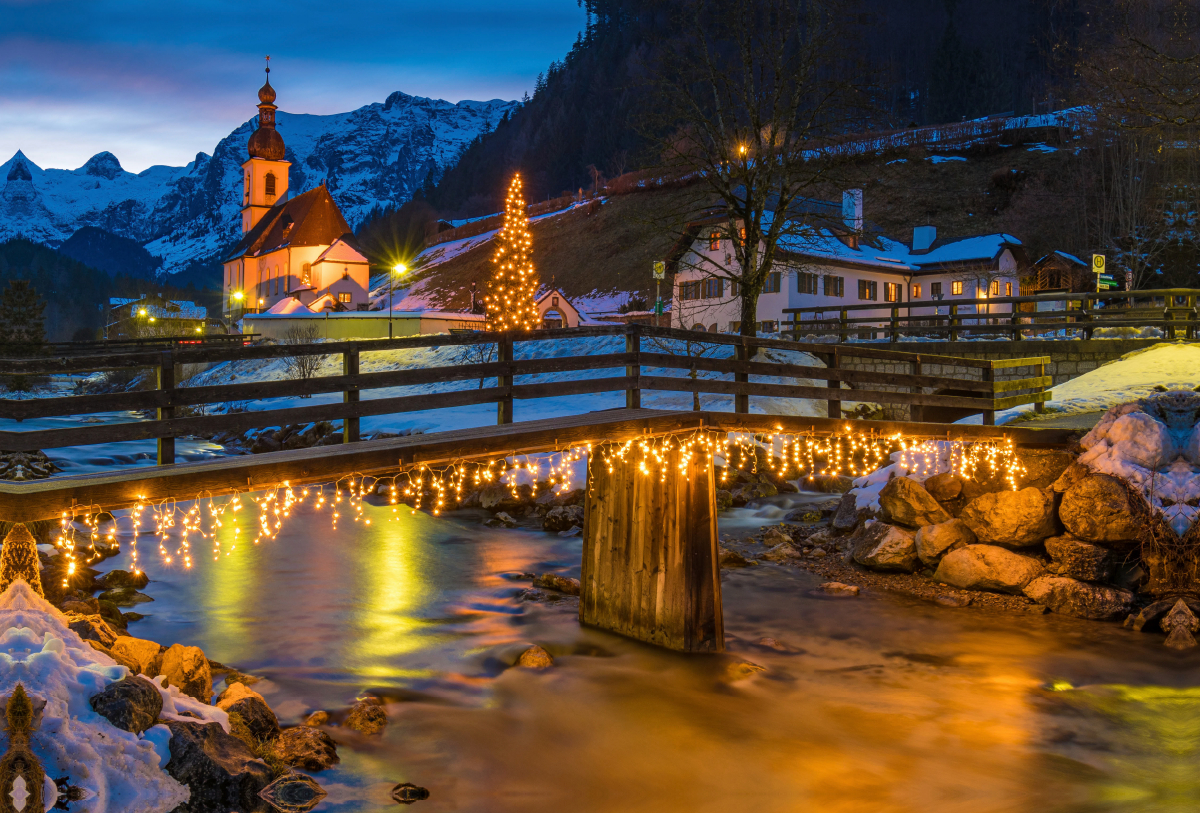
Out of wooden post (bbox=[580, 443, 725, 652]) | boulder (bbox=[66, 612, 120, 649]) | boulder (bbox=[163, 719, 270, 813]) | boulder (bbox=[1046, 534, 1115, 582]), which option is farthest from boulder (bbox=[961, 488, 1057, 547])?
boulder (bbox=[66, 612, 120, 649])

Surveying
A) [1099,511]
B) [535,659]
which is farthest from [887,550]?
[535,659]

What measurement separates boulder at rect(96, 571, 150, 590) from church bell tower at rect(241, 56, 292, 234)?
326ft

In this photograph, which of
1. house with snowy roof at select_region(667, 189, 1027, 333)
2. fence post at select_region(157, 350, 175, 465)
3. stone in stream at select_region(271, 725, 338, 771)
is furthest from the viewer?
house with snowy roof at select_region(667, 189, 1027, 333)

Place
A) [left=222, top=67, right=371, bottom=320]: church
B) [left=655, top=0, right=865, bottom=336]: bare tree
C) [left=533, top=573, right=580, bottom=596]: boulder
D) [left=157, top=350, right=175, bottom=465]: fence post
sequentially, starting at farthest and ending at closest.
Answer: [left=222, top=67, right=371, bottom=320]: church, [left=655, top=0, right=865, bottom=336]: bare tree, [left=533, top=573, right=580, bottom=596]: boulder, [left=157, top=350, right=175, bottom=465]: fence post

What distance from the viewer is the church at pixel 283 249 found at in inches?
3118

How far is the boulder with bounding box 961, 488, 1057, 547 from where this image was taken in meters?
12.7

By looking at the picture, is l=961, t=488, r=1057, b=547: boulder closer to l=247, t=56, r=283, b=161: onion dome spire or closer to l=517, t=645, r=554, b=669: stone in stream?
l=517, t=645, r=554, b=669: stone in stream

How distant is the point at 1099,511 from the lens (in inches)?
480

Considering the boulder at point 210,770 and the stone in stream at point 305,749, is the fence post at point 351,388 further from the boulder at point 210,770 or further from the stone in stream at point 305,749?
the boulder at point 210,770

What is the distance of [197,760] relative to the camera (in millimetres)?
6234

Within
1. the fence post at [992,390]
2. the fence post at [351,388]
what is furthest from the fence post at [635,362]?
the fence post at [992,390]

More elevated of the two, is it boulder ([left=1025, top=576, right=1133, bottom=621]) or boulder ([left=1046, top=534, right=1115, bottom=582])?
boulder ([left=1046, top=534, right=1115, bottom=582])

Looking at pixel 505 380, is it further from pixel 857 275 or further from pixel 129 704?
pixel 857 275

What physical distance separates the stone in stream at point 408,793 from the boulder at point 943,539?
29.1ft
